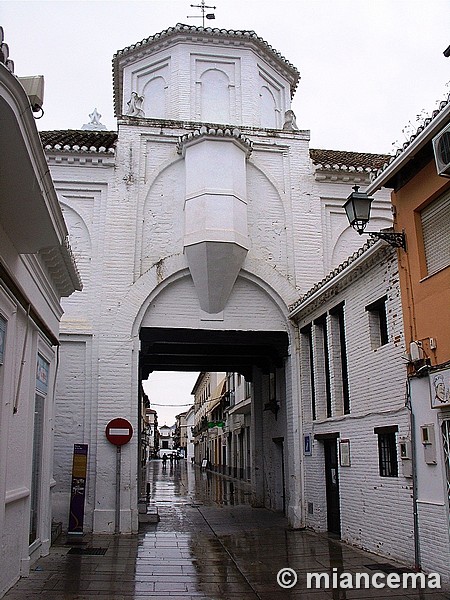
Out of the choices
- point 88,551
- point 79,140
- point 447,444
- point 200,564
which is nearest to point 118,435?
point 88,551

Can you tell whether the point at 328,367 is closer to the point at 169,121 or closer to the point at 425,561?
the point at 425,561

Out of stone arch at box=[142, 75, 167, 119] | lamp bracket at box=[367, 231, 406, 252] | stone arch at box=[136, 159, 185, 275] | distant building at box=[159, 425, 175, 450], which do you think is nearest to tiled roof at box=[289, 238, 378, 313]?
lamp bracket at box=[367, 231, 406, 252]

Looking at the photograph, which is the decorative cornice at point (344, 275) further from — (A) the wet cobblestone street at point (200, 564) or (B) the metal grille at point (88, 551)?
(B) the metal grille at point (88, 551)

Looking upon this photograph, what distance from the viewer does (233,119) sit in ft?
61.5

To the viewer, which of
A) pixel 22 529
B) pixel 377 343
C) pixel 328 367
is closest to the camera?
pixel 22 529

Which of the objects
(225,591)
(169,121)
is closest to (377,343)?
(225,591)

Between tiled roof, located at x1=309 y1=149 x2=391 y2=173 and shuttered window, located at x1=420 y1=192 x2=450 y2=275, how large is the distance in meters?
7.31

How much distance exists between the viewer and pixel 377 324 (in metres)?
12.0

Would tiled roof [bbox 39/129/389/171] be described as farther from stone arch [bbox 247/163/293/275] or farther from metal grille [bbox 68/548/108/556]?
metal grille [bbox 68/548/108/556]

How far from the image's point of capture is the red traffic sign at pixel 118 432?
1460cm

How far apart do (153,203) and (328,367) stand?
611 centimetres

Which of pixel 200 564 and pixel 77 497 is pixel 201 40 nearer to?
pixel 77 497

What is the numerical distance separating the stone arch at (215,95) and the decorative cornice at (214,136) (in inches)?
96.7

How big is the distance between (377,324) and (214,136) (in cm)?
680
